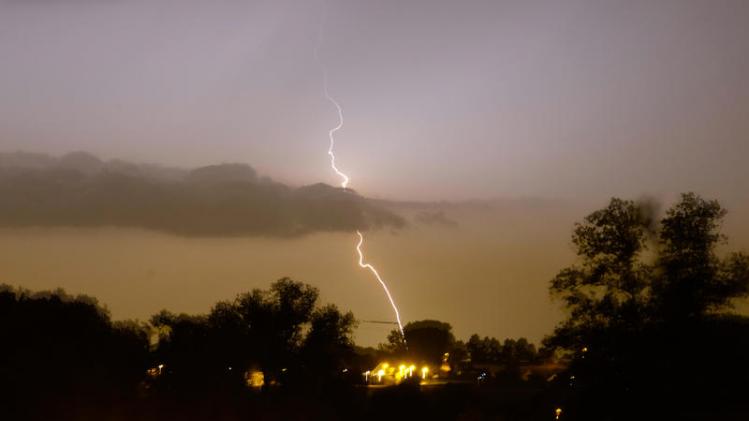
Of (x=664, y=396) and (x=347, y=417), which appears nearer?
(x=664, y=396)

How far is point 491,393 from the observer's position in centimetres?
4922

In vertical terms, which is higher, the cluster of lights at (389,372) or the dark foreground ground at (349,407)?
the cluster of lights at (389,372)

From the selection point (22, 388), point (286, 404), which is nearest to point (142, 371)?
point (286, 404)

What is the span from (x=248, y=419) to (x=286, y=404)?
336cm

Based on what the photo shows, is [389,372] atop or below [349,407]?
atop

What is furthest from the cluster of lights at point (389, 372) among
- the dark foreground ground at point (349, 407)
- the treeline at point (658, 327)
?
the treeline at point (658, 327)

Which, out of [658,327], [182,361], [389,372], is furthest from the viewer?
[389,372]

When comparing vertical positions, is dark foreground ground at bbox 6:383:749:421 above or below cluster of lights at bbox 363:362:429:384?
below

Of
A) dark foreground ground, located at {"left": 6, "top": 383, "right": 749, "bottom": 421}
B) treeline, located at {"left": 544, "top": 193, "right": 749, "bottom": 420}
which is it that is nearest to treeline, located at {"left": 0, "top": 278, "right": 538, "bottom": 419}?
dark foreground ground, located at {"left": 6, "top": 383, "right": 749, "bottom": 421}

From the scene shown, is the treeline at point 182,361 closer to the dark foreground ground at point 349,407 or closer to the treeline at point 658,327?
the dark foreground ground at point 349,407

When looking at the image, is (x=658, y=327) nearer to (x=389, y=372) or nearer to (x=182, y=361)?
→ (x=182, y=361)

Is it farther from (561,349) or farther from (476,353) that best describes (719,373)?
(476,353)

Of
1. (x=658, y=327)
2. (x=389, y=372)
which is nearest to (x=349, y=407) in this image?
(x=658, y=327)

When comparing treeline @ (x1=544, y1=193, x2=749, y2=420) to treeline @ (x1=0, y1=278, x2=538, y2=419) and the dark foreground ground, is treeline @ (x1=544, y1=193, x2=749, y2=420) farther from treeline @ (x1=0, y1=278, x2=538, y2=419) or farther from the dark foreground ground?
treeline @ (x1=0, y1=278, x2=538, y2=419)
